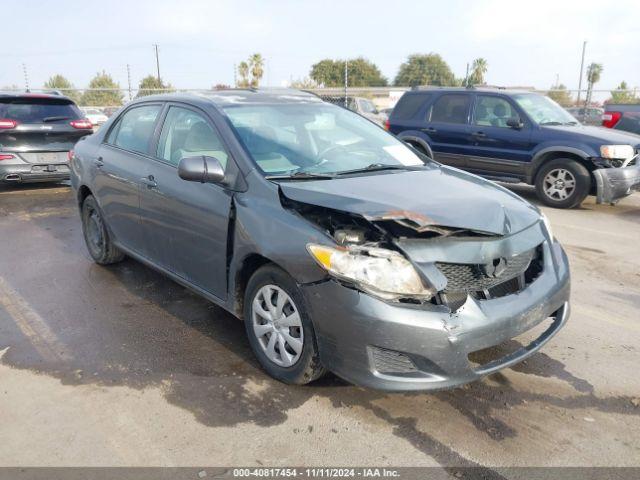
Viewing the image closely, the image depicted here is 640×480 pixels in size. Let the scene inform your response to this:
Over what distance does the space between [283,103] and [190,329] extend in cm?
184

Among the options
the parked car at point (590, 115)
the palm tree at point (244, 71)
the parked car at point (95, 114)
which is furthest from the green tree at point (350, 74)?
the parked car at point (590, 115)

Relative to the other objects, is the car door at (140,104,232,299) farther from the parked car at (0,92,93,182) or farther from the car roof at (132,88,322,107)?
the parked car at (0,92,93,182)

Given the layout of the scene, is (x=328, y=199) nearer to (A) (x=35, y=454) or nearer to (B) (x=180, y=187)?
(B) (x=180, y=187)

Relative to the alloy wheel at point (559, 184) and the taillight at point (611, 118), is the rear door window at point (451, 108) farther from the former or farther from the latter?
the taillight at point (611, 118)

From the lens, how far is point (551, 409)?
291 centimetres

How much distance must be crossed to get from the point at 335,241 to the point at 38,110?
7981mm

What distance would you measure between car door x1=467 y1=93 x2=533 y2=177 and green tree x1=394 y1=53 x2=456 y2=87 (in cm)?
6614

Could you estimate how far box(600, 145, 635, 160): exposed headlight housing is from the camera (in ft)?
24.8

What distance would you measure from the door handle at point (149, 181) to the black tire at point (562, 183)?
618 centimetres

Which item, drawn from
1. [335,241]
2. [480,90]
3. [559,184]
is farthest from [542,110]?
[335,241]

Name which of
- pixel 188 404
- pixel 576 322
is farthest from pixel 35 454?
pixel 576 322

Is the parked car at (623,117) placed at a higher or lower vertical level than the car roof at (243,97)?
lower

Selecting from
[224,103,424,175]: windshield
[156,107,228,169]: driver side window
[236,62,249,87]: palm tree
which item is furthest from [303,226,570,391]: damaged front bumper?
[236,62,249,87]: palm tree

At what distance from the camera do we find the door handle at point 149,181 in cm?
402
